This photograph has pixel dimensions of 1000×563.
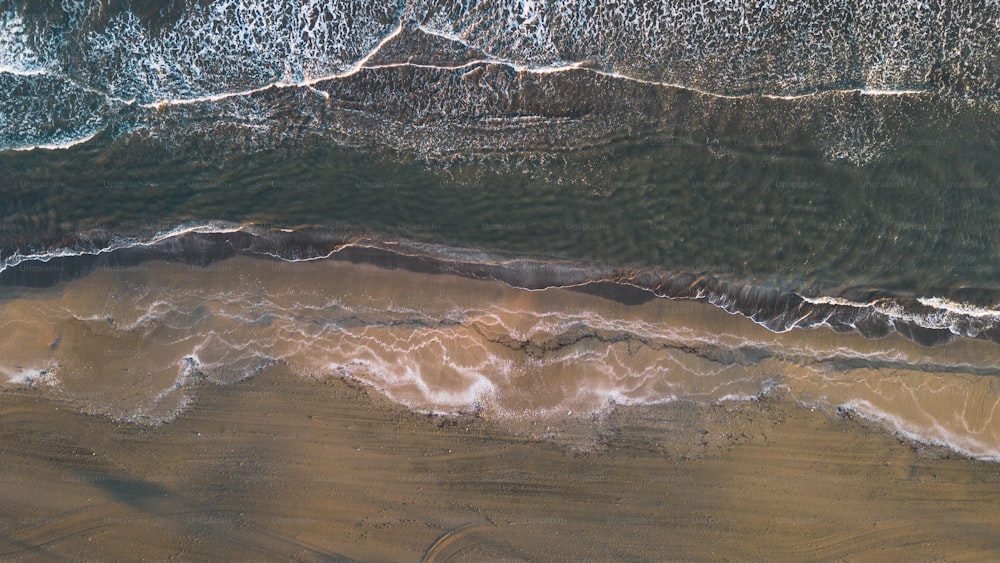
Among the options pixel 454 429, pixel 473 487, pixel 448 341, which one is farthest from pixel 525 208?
pixel 473 487

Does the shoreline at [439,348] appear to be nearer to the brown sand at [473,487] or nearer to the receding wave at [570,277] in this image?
the receding wave at [570,277]

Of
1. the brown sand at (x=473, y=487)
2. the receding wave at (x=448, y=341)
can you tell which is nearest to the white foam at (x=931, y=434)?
the receding wave at (x=448, y=341)

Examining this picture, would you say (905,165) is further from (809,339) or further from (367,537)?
(367,537)

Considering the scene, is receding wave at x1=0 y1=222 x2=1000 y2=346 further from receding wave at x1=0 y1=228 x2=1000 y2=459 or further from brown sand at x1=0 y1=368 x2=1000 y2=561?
brown sand at x1=0 y1=368 x2=1000 y2=561

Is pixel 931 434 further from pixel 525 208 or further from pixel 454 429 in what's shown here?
pixel 454 429

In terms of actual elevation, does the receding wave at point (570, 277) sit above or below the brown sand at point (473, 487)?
above
